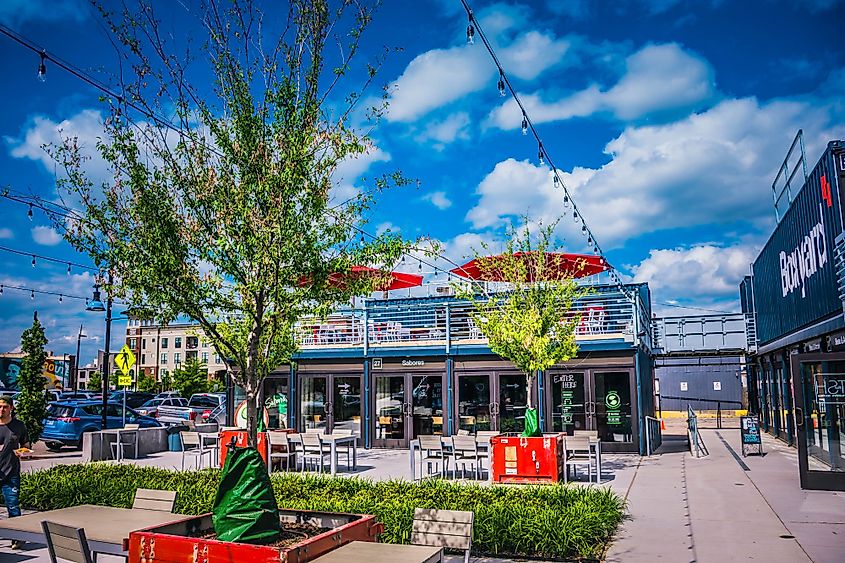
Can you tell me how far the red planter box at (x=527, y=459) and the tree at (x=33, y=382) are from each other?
40.9 ft

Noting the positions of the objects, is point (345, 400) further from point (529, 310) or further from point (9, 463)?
point (9, 463)

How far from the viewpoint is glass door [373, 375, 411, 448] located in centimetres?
Result: 2081

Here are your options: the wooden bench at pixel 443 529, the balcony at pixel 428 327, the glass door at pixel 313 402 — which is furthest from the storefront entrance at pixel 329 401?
the wooden bench at pixel 443 529

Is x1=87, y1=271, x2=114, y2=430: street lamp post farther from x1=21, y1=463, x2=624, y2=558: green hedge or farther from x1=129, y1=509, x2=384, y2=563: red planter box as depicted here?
x1=129, y1=509, x2=384, y2=563: red planter box

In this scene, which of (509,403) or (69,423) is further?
(69,423)

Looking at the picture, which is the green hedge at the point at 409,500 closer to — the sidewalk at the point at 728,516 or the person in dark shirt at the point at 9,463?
the sidewalk at the point at 728,516

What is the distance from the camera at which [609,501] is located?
32.0ft

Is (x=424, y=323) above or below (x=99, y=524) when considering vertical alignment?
above

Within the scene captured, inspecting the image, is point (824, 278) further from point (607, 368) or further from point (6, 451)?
point (6, 451)

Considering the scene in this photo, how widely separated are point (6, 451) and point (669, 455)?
14.4 meters

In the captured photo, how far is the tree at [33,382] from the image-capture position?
19.1 m

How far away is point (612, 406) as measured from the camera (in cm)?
1847

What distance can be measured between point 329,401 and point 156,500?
1392 centimetres

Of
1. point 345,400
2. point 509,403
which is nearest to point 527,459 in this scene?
point 509,403
